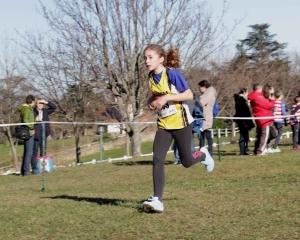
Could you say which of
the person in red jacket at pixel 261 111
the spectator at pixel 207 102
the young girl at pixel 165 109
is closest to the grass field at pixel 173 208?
the young girl at pixel 165 109

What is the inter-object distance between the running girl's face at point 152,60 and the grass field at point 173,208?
5.36 ft

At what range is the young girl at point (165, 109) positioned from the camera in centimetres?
675

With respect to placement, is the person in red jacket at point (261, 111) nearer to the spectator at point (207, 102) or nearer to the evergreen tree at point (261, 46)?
the spectator at point (207, 102)

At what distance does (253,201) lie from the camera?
24.5 ft

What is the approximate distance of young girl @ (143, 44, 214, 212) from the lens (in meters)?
6.75

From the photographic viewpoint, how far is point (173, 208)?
705 centimetres

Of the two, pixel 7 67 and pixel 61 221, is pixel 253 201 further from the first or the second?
pixel 7 67

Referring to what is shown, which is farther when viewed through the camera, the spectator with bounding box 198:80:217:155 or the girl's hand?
the spectator with bounding box 198:80:217:155

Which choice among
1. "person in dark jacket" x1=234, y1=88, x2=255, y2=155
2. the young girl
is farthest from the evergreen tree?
the young girl

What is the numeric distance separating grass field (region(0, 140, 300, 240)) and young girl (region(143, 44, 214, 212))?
1.63 ft

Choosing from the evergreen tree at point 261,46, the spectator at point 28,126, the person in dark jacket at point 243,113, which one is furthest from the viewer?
the evergreen tree at point 261,46

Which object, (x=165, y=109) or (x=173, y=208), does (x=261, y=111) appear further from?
(x=165, y=109)

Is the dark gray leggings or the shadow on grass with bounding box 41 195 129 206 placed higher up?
the dark gray leggings

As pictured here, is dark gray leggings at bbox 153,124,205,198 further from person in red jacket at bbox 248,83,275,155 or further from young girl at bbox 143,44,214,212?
person in red jacket at bbox 248,83,275,155
